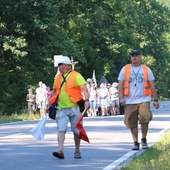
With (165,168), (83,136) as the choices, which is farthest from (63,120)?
(165,168)

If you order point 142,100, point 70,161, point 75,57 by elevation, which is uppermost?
point 75,57

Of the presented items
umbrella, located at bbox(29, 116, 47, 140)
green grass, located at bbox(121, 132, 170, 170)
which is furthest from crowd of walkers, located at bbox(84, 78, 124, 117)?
umbrella, located at bbox(29, 116, 47, 140)

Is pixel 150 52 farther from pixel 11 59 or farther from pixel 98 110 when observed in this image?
pixel 98 110

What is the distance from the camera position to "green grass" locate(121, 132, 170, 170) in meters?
11.1

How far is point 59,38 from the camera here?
152ft

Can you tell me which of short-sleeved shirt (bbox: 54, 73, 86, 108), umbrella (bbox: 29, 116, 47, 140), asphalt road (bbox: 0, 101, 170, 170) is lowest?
asphalt road (bbox: 0, 101, 170, 170)

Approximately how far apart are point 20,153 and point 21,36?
30.3 metres

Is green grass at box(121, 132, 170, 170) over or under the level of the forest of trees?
under

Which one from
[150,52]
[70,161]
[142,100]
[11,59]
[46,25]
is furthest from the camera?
[150,52]

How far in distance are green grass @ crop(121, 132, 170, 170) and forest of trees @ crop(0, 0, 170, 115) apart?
95.8 feet

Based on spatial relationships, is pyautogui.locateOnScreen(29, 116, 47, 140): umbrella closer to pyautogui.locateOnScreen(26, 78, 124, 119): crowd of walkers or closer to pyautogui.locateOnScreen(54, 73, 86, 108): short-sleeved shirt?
pyautogui.locateOnScreen(54, 73, 86, 108): short-sleeved shirt

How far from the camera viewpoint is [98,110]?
39000mm

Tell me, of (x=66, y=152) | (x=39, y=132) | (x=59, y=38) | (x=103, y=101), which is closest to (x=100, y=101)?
(x=103, y=101)

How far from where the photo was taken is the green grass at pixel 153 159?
1105 centimetres
